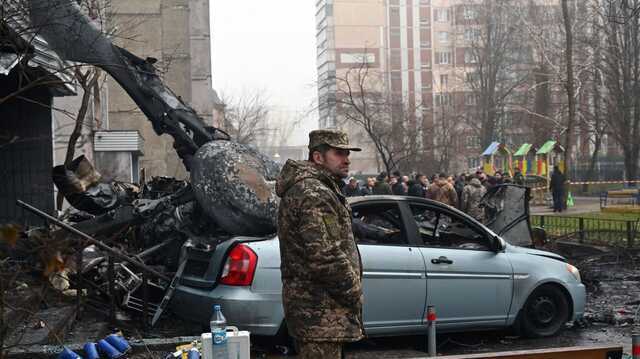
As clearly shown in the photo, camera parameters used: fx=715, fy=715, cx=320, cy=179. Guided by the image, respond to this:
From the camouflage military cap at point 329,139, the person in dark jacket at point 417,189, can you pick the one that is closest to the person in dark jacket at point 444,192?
the person in dark jacket at point 417,189

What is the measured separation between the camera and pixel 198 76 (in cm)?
3600

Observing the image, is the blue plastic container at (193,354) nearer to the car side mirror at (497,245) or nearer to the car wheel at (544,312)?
the car side mirror at (497,245)

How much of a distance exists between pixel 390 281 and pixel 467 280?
0.93 meters

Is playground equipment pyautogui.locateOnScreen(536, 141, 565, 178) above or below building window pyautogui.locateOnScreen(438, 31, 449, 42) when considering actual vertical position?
below

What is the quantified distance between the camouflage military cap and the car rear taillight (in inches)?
102

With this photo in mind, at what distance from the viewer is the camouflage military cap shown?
4121 millimetres

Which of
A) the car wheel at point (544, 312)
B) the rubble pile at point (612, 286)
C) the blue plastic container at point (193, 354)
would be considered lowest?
the rubble pile at point (612, 286)

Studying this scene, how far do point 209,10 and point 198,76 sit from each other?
424 cm

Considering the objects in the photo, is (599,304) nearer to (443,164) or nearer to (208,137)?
(208,137)

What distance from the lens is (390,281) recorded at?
690cm

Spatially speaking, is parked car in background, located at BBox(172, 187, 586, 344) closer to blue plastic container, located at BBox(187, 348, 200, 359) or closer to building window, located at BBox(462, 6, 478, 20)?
blue plastic container, located at BBox(187, 348, 200, 359)

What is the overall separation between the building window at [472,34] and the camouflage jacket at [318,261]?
178 ft

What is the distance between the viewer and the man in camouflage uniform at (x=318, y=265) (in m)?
3.87

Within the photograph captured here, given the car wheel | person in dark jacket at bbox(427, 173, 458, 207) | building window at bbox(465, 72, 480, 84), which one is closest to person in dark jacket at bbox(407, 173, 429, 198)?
person in dark jacket at bbox(427, 173, 458, 207)
